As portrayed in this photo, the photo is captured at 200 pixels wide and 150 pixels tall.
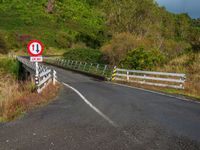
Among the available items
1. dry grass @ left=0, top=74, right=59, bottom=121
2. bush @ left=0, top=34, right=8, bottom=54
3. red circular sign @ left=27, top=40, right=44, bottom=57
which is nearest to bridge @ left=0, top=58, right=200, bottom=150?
dry grass @ left=0, top=74, right=59, bottom=121

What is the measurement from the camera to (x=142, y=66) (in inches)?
1313

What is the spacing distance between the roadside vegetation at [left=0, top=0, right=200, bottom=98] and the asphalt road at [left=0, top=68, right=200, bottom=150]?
7880 mm

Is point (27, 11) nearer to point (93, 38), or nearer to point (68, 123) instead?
point (93, 38)

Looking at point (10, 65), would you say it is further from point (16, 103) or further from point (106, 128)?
point (106, 128)

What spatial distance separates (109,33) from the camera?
60500 millimetres

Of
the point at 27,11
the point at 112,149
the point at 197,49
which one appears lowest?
the point at 112,149

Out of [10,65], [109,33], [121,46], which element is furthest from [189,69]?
[109,33]

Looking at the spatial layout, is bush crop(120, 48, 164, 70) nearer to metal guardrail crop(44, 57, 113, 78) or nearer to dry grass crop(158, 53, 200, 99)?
metal guardrail crop(44, 57, 113, 78)

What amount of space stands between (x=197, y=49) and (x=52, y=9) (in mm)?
85319

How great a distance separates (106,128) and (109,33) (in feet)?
171

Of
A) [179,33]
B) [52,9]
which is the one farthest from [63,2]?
[179,33]

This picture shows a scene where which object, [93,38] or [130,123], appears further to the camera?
[93,38]

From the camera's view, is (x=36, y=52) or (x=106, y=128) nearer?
(x=106, y=128)

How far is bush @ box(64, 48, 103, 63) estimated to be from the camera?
5112cm
